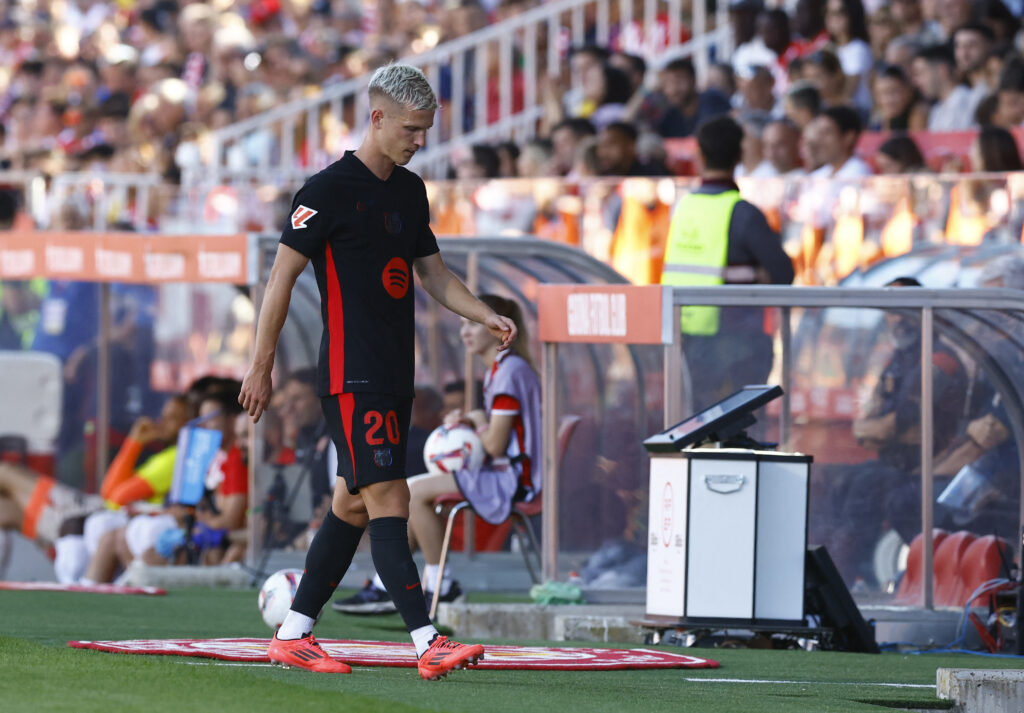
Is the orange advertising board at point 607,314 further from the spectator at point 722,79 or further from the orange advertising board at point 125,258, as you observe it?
the spectator at point 722,79

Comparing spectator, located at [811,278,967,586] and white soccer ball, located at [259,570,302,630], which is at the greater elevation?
spectator, located at [811,278,967,586]

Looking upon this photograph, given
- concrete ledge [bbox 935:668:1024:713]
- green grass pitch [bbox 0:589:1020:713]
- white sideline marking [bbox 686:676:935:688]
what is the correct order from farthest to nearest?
white sideline marking [bbox 686:676:935:688] < concrete ledge [bbox 935:668:1024:713] < green grass pitch [bbox 0:589:1020:713]

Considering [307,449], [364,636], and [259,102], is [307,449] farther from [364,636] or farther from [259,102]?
[259,102]

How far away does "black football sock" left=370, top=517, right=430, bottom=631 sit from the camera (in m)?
6.66

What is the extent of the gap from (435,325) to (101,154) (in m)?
9.01

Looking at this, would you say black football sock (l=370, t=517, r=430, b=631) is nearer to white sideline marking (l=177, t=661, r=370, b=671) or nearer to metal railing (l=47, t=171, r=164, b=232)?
white sideline marking (l=177, t=661, r=370, b=671)

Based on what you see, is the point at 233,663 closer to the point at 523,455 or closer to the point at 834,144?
the point at 523,455

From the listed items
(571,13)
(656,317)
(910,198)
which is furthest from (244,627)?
(571,13)

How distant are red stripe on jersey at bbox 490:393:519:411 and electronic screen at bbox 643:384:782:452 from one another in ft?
5.32

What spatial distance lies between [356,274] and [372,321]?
0.54ft

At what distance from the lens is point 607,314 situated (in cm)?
1026

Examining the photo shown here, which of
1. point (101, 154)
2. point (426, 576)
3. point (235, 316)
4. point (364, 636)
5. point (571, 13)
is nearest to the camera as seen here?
point (364, 636)

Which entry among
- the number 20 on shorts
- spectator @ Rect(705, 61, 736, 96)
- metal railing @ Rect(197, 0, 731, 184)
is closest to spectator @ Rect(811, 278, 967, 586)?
the number 20 on shorts

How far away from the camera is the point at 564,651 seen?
816cm
